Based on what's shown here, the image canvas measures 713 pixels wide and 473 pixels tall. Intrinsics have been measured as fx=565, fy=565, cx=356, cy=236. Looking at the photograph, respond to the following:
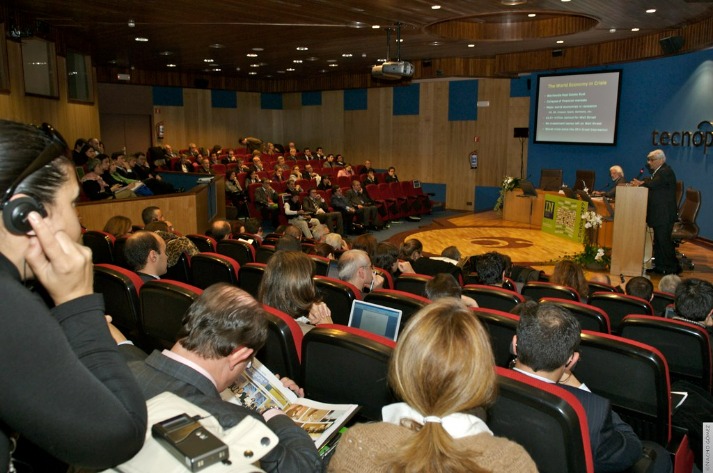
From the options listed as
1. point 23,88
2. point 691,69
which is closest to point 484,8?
point 691,69

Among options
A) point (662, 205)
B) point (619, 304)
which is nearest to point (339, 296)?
point (619, 304)

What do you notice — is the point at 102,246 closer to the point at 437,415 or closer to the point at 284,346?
the point at 284,346

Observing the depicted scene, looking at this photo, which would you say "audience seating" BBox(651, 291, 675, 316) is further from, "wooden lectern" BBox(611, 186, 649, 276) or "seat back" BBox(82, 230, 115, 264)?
"seat back" BBox(82, 230, 115, 264)

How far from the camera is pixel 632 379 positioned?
238 cm

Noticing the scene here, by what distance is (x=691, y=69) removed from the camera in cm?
1034

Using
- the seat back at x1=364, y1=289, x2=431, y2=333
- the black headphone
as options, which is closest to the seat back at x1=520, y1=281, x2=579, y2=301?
the seat back at x1=364, y1=289, x2=431, y2=333

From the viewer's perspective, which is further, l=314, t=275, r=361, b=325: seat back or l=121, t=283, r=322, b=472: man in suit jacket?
l=314, t=275, r=361, b=325: seat back

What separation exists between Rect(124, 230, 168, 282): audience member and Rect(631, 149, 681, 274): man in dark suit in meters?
6.44

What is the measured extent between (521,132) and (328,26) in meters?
7.21

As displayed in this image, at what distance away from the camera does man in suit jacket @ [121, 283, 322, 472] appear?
1.36 m

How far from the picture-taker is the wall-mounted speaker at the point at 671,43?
967 cm

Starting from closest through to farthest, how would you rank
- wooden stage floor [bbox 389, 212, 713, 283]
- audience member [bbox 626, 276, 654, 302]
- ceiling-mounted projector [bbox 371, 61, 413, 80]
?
audience member [bbox 626, 276, 654, 302] < wooden stage floor [bbox 389, 212, 713, 283] < ceiling-mounted projector [bbox 371, 61, 413, 80]

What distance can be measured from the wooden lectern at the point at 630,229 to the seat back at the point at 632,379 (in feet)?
18.8

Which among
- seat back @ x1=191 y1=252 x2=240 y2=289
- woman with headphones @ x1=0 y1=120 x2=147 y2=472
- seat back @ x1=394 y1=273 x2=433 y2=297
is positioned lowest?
seat back @ x1=394 y1=273 x2=433 y2=297
